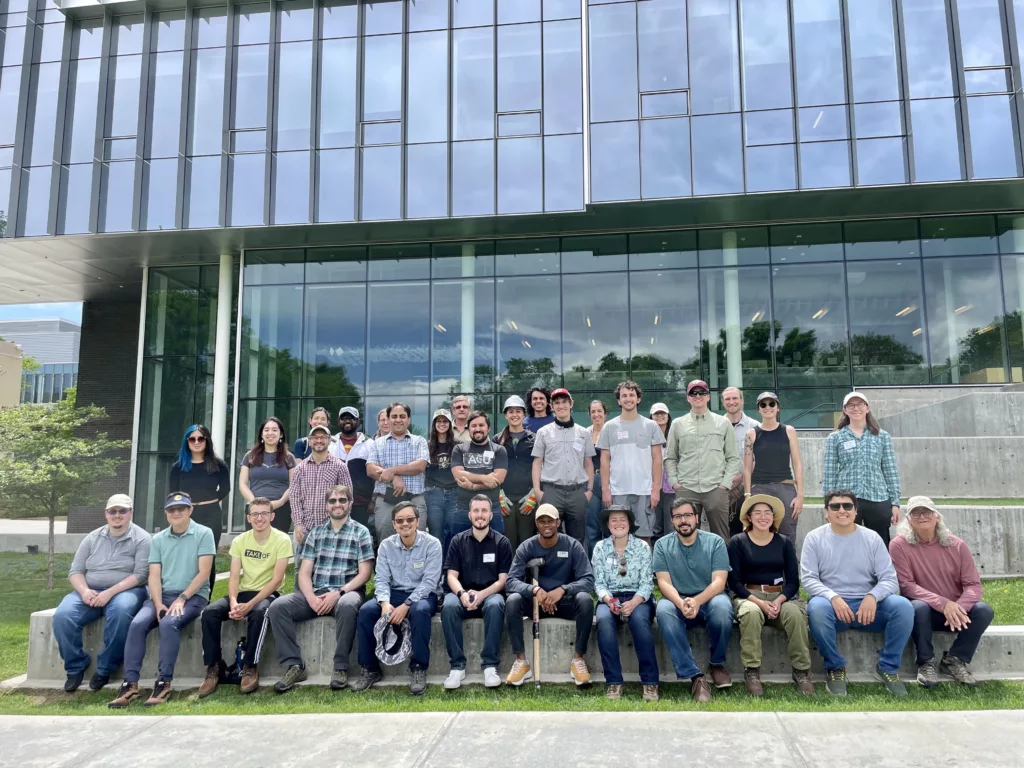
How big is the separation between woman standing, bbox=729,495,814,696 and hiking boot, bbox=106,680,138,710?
16.2 feet

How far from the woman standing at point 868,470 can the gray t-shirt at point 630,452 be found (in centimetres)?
169

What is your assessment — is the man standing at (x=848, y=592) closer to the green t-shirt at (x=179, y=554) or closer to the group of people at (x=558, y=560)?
the group of people at (x=558, y=560)

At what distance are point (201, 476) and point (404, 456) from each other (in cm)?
224

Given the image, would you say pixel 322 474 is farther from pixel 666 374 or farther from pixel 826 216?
pixel 826 216

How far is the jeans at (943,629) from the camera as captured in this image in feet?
17.7

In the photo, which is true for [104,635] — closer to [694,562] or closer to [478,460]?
[478,460]

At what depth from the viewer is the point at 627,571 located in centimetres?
590

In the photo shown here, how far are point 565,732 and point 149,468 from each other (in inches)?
670

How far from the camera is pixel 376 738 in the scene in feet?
15.2

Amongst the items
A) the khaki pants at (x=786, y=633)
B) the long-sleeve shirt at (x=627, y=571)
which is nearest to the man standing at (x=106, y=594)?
the long-sleeve shirt at (x=627, y=571)

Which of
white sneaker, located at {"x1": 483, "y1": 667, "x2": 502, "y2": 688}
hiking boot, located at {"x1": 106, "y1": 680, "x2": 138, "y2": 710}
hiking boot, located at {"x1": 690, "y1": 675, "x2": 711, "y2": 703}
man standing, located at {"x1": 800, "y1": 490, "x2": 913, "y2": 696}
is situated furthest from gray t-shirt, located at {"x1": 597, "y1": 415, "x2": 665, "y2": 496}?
hiking boot, located at {"x1": 106, "y1": 680, "x2": 138, "y2": 710}

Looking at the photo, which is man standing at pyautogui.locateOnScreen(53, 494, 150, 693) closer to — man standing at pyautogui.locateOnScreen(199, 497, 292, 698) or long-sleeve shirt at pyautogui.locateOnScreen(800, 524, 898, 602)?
man standing at pyautogui.locateOnScreen(199, 497, 292, 698)

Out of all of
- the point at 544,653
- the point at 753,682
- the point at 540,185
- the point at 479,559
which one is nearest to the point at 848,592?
the point at 753,682

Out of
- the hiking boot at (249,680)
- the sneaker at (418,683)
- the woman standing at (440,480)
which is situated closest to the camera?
the sneaker at (418,683)
